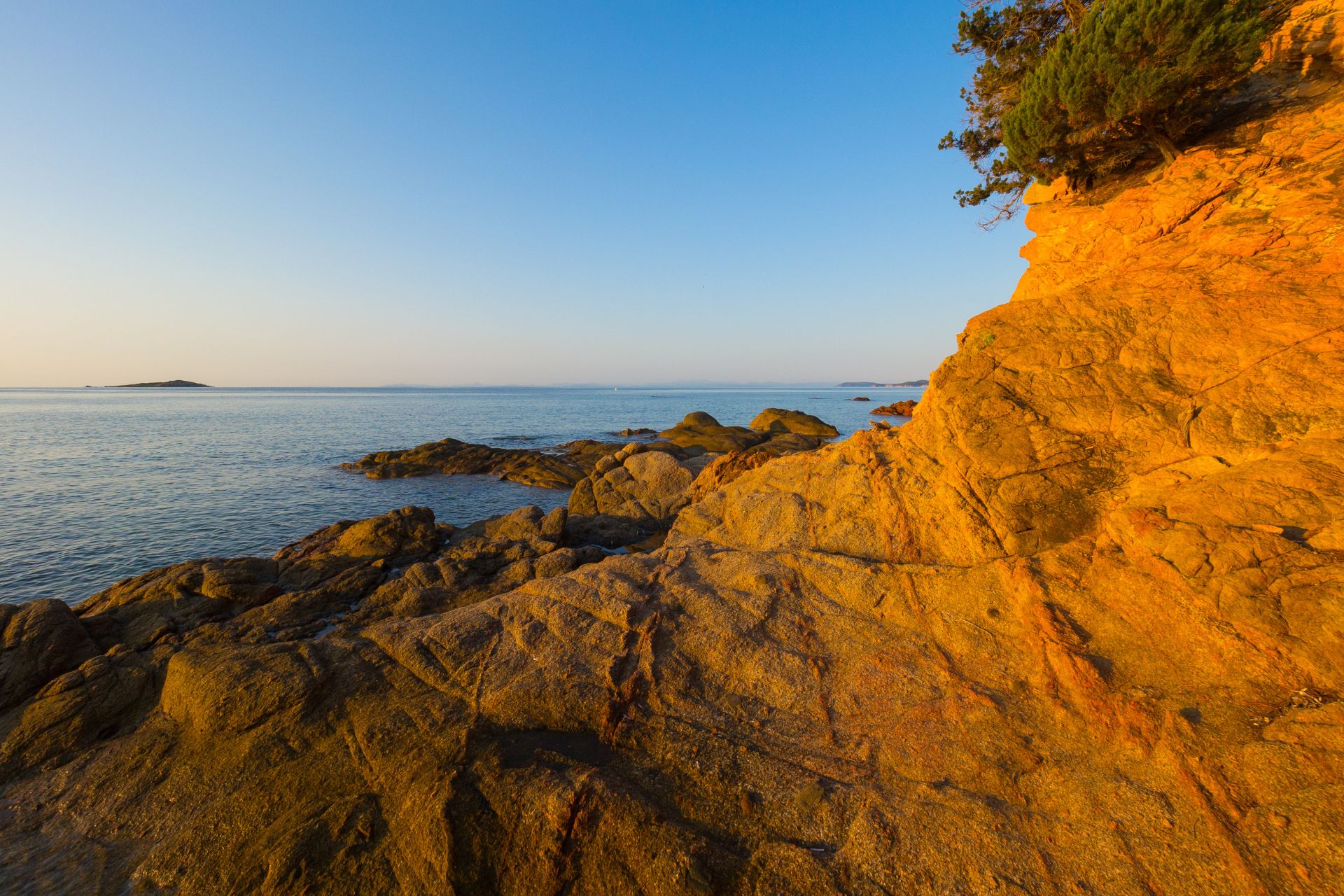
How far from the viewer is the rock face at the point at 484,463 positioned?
4322 centimetres

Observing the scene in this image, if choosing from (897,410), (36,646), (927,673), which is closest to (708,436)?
(927,673)

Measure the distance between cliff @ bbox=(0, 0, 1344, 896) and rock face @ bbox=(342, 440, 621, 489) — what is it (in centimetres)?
2854

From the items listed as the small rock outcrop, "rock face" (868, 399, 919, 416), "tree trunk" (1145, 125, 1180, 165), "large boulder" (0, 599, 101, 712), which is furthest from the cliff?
"rock face" (868, 399, 919, 416)

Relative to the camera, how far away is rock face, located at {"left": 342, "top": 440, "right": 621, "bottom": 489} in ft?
142

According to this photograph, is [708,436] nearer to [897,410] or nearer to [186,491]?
[186,491]

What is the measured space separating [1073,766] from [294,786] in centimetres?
1256

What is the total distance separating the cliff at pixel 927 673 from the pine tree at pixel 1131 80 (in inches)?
59.5

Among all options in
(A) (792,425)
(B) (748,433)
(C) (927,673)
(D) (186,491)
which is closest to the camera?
(C) (927,673)

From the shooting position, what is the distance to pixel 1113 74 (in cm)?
1289

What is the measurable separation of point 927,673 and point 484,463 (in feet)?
147

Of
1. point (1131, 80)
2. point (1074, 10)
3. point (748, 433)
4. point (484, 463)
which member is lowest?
point (484, 463)

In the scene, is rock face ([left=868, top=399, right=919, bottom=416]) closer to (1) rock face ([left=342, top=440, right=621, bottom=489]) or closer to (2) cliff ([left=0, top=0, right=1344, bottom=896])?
(1) rock face ([left=342, top=440, right=621, bottom=489])

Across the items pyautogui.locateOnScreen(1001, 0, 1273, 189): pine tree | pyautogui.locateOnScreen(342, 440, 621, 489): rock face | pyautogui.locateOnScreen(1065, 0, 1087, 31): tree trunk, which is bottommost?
pyautogui.locateOnScreen(342, 440, 621, 489): rock face

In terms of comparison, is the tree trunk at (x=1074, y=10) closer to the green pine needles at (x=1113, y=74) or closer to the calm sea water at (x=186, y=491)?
the green pine needles at (x=1113, y=74)
